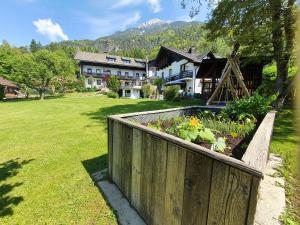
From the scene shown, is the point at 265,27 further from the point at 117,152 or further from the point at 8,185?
the point at 8,185

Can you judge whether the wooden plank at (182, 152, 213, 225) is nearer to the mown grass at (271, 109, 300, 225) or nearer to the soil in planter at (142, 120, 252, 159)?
the soil in planter at (142, 120, 252, 159)

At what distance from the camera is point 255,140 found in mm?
2156

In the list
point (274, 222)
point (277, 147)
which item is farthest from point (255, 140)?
point (277, 147)

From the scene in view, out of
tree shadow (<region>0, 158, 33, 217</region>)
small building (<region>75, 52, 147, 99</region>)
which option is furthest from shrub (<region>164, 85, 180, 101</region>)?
small building (<region>75, 52, 147, 99</region>)

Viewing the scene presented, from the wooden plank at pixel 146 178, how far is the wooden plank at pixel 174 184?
39 centimetres

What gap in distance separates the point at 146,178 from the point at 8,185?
3.25 meters

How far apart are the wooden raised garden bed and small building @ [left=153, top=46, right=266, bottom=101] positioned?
34.2ft

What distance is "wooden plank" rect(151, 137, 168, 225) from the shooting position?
7.70 feet

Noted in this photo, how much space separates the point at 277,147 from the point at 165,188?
4.88 meters

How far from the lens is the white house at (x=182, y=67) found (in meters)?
28.9

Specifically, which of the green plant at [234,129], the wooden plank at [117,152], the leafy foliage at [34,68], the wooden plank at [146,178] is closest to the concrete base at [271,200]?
the green plant at [234,129]

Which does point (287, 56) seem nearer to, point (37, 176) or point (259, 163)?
point (259, 163)

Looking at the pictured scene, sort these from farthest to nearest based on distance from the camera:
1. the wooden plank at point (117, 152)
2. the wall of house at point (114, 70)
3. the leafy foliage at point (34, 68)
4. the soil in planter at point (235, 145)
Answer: the wall of house at point (114, 70), the leafy foliage at point (34, 68), the wooden plank at point (117, 152), the soil in planter at point (235, 145)

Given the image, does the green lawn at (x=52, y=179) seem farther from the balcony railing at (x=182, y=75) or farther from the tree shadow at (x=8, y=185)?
the balcony railing at (x=182, y=75)
